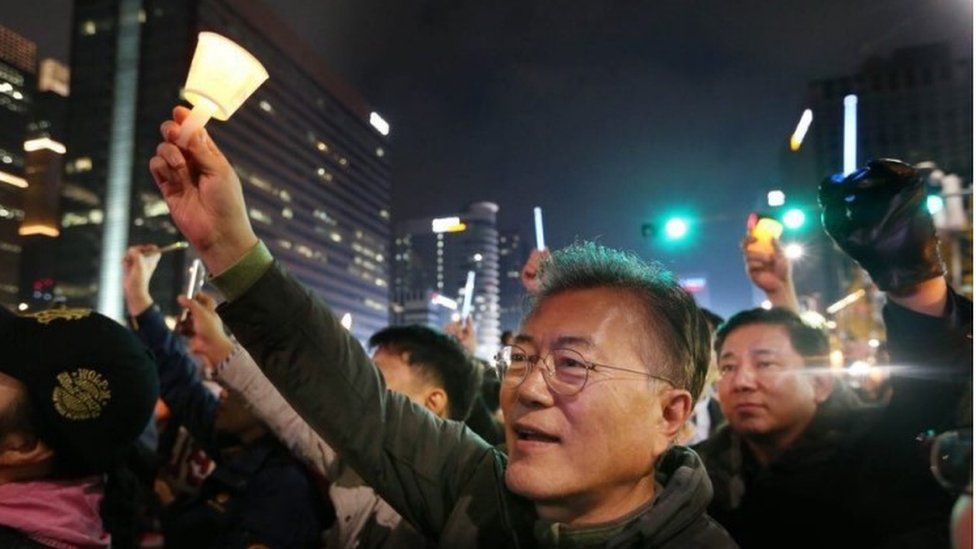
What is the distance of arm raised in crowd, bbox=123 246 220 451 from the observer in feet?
12.9

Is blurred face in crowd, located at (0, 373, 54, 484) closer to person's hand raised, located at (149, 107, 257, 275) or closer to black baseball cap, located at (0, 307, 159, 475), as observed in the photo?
black baseball cap, located at (0, 307, 159, 475)

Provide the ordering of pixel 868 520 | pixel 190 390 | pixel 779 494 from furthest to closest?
pixel 190 390, pixel 779 494, pixel 868 520

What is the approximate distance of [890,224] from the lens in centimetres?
205

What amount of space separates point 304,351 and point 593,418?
0.76 metres

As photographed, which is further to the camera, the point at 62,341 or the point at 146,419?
the point at 146,419

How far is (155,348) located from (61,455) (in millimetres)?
1993


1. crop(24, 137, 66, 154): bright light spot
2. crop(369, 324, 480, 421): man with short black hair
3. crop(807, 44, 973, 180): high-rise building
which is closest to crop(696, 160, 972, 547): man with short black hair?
crop(369, 324, 480, 421): man with short black hair

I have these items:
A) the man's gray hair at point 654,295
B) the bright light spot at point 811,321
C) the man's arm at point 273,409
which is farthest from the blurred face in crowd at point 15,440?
the bright light spot at point 811,321

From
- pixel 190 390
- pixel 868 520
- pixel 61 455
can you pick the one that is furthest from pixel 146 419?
pixel 868 520

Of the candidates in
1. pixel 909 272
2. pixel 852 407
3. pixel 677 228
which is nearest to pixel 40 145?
pixel 909 272

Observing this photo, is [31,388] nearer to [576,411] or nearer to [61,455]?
[61,455]

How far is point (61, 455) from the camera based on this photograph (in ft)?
6.97

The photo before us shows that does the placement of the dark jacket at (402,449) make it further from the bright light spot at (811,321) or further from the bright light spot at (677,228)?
the bright light spot at (677,228)

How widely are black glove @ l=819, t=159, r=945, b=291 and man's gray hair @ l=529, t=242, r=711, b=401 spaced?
1.83 ft
